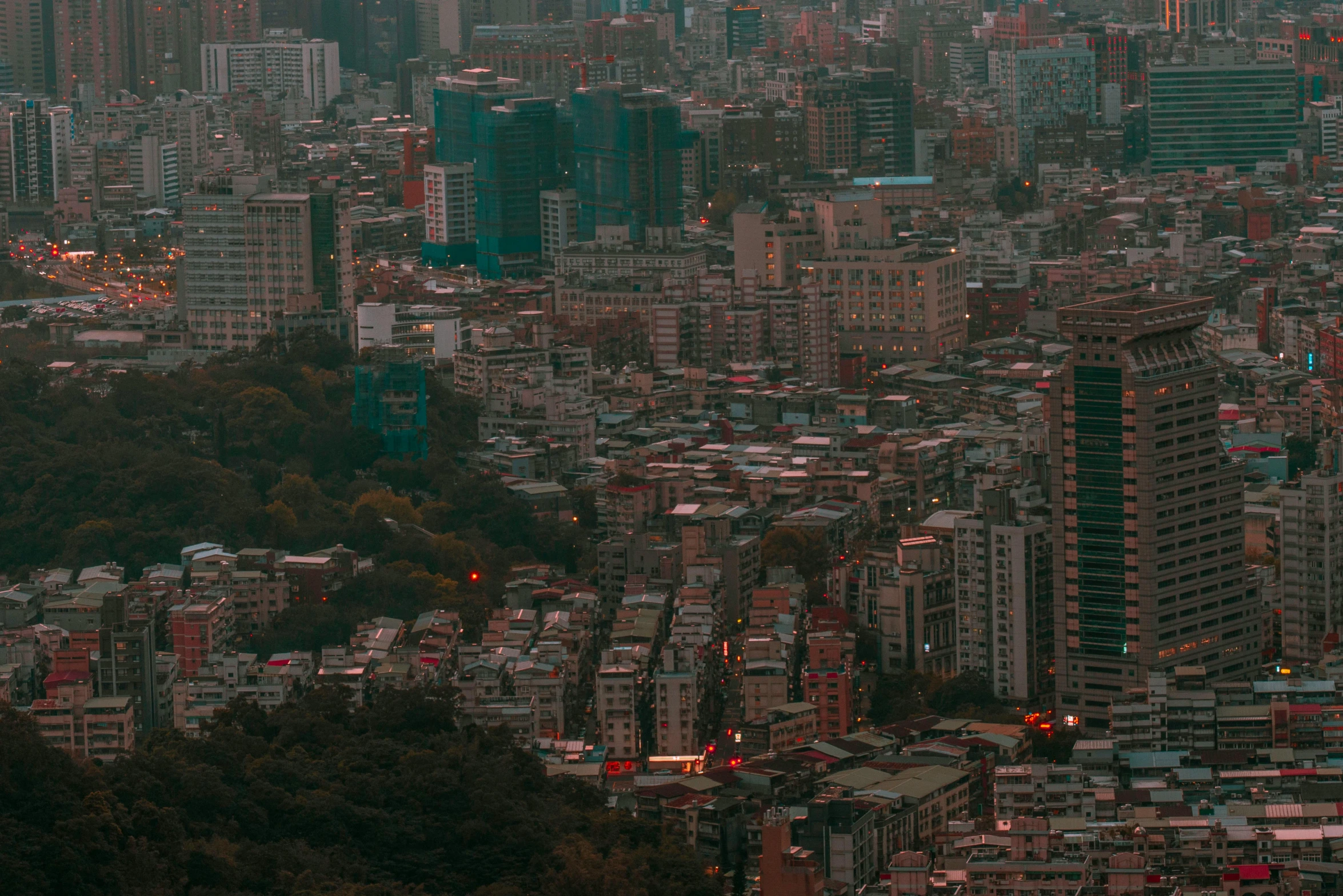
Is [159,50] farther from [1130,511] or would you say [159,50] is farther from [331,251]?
[1130,511]

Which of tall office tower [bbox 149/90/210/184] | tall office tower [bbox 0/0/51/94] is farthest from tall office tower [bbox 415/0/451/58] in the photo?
tall office tower [bbox 149/90/210/184]

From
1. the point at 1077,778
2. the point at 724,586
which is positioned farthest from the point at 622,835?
the point at 724,586

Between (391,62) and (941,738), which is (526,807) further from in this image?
(391,62)

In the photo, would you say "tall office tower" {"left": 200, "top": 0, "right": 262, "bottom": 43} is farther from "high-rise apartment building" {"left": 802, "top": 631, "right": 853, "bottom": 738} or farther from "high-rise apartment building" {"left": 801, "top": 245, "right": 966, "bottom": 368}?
"high-rise apartment building" {"left": 802, "top": 631, "right": 853, "bottom": 738}

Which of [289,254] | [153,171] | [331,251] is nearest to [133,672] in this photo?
[289,254]

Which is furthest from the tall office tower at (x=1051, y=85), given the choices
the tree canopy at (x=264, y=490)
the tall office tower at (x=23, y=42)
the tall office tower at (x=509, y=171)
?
the tree canopy at (x=264, y=490)
